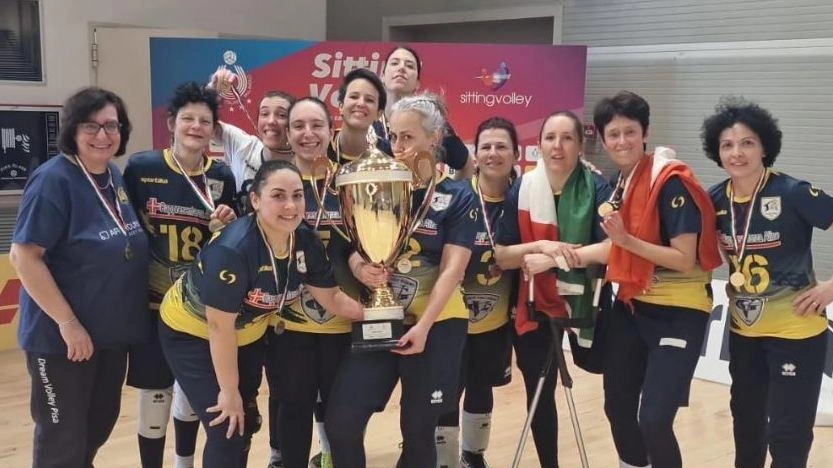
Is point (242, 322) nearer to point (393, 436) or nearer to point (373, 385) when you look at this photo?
point (373, 385)

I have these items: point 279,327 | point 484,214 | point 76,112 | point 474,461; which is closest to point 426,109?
point 484,214

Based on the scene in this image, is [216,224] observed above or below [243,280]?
above

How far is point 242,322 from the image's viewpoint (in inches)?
93.7

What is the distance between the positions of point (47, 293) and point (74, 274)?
0.34ft

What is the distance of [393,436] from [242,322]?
1.70 m

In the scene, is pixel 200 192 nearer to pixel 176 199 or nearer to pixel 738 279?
pixel 176 199

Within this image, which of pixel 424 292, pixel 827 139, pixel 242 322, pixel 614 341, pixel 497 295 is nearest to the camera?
pixel 242 322

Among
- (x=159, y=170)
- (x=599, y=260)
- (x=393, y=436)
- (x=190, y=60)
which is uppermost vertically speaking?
(x=190, y=60)

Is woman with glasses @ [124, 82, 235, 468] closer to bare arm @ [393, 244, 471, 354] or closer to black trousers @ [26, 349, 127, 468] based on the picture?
black trousers @ [26, 349, 127, 468]

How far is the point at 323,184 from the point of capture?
2572mm

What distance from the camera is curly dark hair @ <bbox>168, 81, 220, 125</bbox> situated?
2.65m

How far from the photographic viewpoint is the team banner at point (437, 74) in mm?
5457

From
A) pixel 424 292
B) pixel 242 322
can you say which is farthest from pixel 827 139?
pixel 242 322

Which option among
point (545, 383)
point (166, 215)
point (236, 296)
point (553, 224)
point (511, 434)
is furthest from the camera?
point (511, 434)
